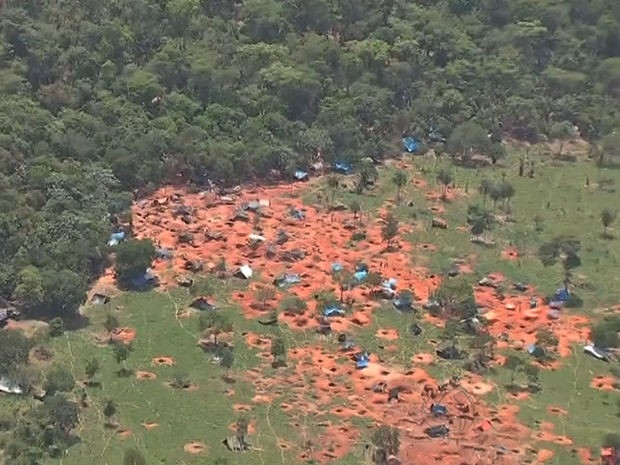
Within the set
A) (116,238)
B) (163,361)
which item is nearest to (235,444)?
(163,361)

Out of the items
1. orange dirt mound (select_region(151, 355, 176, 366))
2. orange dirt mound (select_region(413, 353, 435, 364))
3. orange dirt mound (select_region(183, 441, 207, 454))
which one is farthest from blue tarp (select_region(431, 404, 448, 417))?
orange dirt mound (select_region(151, 355, 176, 366))

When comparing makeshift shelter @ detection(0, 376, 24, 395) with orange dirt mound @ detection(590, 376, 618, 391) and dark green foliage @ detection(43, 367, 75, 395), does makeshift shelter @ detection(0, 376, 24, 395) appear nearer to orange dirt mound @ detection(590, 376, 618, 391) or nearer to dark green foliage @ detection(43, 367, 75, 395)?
dark green foliage @ detection(43, 367, 75, 395)

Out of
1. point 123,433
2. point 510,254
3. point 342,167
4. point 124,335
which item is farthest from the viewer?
point 342,167

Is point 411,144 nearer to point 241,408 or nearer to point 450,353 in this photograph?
point 450,353

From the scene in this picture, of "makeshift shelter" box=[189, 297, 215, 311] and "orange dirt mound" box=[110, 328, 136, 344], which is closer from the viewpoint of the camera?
"orange dirt mound" box=[110, 328, 136, 344]

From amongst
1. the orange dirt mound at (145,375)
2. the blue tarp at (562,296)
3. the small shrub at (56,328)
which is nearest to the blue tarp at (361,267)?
the blue tarp at (562,296)
